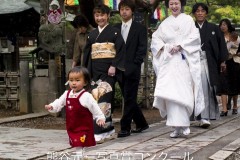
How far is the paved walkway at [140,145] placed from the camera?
217 inches

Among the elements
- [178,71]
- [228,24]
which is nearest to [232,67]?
[228,24]

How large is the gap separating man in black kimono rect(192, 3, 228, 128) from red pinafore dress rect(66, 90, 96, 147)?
3.66 metres

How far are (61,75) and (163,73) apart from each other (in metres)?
3.42

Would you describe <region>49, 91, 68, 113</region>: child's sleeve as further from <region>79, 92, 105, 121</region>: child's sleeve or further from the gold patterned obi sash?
the gold patterned obi sash

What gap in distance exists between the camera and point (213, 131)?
755 centimetres

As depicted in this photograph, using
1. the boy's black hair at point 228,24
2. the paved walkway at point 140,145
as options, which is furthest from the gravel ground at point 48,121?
the boy's black hair at point 228,24

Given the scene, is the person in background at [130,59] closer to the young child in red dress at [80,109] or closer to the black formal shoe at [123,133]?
the black formal shoe at [123,133]

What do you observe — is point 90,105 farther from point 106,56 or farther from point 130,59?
point 130,59

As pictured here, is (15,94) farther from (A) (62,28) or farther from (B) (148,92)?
(B) (148,92)

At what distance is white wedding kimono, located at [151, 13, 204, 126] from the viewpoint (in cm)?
697

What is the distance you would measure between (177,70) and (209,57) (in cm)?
147

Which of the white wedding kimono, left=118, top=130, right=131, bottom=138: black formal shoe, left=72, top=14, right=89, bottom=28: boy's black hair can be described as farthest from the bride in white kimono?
left=72, top=14, right=89, bottom=28: boy's black hair

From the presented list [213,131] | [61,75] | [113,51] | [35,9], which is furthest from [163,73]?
[35,9]

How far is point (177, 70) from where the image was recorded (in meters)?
7.05
